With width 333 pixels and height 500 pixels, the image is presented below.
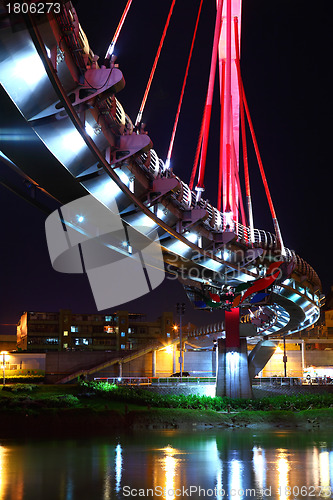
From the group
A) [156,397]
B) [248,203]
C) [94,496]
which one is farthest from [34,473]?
[248,203]

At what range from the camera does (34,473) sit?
54.5 feet

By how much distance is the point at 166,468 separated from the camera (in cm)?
1772

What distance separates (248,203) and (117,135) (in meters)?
27.5

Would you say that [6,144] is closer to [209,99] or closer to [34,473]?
[34,473]

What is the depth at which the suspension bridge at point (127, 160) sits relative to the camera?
13492mm

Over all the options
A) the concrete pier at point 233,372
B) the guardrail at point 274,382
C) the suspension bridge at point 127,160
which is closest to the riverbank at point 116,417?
the concrete pier at point 233,372

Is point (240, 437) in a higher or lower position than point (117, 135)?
lower

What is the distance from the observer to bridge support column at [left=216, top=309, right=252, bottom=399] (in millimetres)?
44844

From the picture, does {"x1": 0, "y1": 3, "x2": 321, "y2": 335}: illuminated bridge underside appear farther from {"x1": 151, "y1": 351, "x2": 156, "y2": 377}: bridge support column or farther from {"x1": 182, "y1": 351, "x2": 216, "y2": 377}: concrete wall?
{"x1": 182, "y1": 351, "x2": 216, "y2": 377}: concrete wall

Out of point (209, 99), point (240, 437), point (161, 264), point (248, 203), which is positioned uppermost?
point (209, 99)

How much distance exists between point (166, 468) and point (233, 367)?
2816 cm

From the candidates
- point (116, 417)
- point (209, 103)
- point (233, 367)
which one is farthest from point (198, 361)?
point (116, 417)

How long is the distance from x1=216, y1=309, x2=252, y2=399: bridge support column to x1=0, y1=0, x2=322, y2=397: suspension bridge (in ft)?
0.26

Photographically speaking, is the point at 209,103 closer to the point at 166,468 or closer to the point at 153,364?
the point at 166,468
